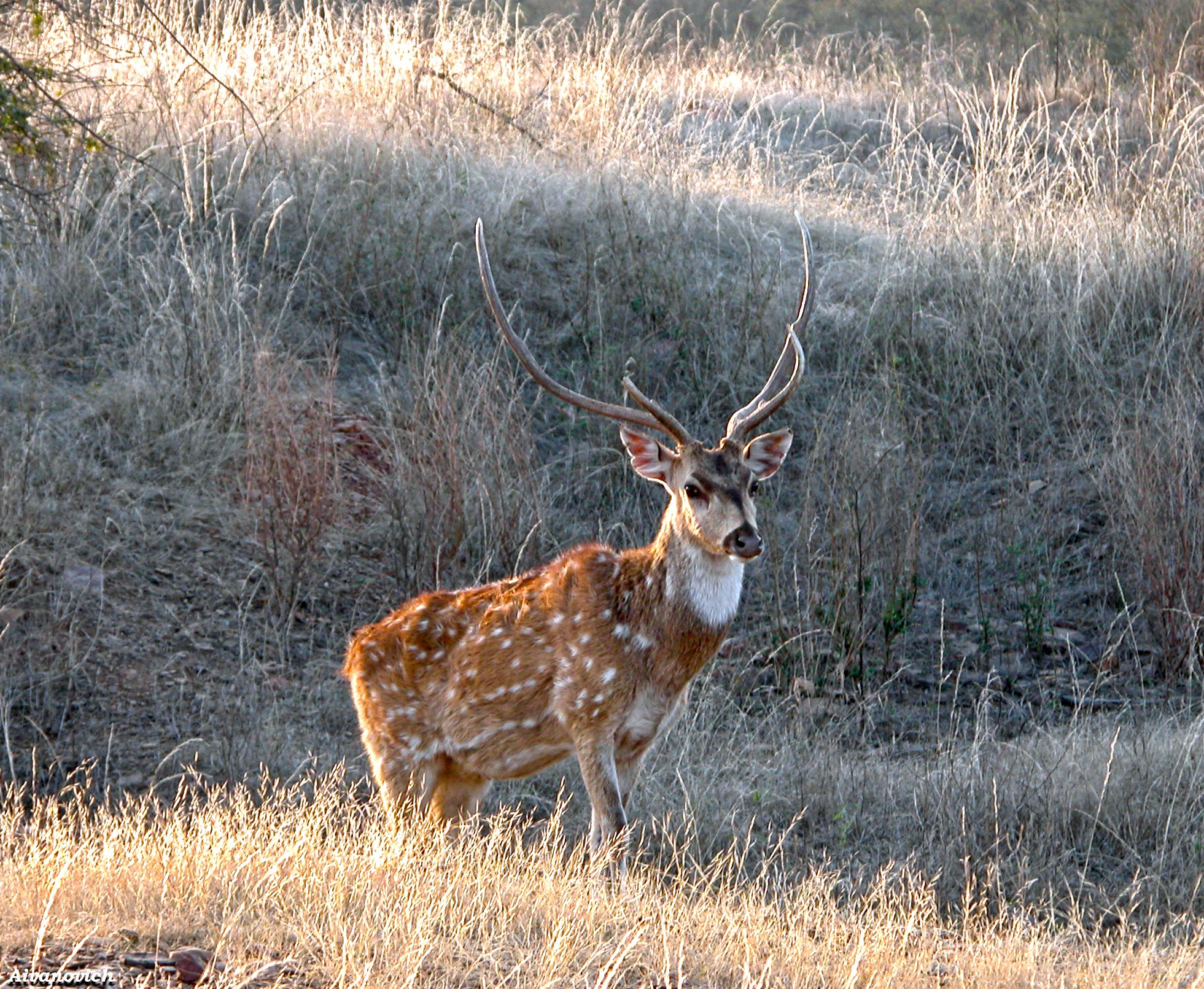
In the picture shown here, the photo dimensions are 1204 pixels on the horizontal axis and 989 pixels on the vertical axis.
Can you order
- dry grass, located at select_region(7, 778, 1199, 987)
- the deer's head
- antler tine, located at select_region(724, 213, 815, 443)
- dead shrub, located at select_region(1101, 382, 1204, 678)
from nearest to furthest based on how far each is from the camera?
dry grass, located at select_region(7, 778, 1199, 987), the deer's head, antler tine, located at select_region(724, 213, 815, 443), dead shrub, located at select_region(1101, 382, 1204, 678)

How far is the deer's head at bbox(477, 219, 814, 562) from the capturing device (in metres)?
6.06

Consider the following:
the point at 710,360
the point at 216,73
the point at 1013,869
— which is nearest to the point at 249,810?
the point at 1013,869

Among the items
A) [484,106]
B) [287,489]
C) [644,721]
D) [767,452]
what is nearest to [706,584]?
[644,721]

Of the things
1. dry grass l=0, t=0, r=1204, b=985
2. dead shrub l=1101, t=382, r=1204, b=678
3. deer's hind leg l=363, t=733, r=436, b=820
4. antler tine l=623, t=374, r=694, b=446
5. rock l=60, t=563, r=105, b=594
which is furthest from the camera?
dead shrub l=1101, t=382, r=1204, b=678

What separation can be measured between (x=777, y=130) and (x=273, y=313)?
648cm

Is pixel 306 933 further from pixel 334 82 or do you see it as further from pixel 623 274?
pixel 334 82

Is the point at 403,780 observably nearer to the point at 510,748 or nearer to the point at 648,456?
the point at 510,748

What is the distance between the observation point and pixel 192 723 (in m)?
8.23

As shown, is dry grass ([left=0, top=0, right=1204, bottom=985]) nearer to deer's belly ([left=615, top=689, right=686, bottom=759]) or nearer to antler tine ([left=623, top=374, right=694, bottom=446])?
deer's belly ([left=615, top=689, right=686, bottom=759])

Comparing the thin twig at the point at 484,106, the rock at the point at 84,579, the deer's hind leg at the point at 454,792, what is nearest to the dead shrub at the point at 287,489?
the rock at the point at 84,579

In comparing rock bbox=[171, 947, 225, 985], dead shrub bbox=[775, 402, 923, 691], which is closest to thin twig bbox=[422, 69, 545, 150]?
dead shrub bbox=[775, 402, 923, 691]

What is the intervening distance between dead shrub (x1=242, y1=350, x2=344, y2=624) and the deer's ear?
10.4 ft

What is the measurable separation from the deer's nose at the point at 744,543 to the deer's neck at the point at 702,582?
0.83 feet

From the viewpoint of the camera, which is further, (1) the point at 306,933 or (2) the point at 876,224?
(2) the point at 876,224
